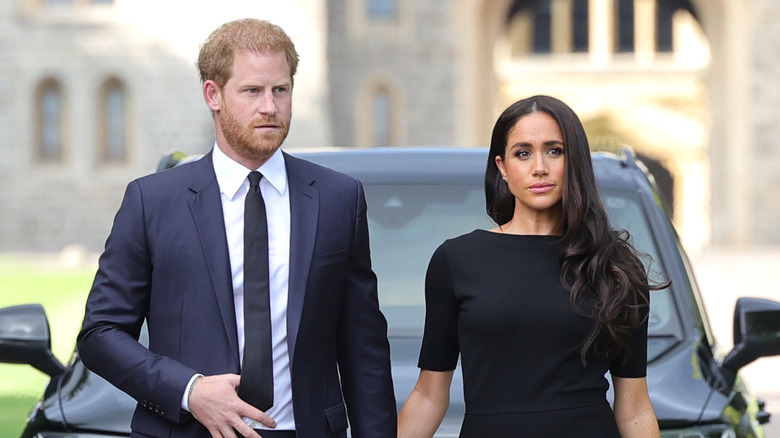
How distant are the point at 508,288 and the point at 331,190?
433 mm

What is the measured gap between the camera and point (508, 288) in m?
2.88

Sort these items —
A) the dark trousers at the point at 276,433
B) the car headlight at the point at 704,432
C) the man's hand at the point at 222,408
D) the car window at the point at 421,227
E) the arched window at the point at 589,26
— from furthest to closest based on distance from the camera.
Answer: the arched window at the point at 589,26 → the car window at the point at 421,227 → the car headlight at the point at 704,432 → the dark trousers at the point at 276,433 → the man's hand at the point at 222,408

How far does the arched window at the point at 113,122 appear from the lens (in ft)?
104

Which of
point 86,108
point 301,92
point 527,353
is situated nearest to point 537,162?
point 527,353

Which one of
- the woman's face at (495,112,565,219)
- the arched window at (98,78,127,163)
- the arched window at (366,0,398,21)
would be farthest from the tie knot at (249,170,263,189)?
the arched window at (366,0,398,21)

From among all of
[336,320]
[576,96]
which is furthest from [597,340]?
[576,96]

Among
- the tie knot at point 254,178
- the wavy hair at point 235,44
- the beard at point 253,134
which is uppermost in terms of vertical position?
the wavy hair at point 235,44

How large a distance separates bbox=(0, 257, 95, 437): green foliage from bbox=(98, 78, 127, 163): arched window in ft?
12.7

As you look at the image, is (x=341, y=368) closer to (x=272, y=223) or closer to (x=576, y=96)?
(x=272, y=223)

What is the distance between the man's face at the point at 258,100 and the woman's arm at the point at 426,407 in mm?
662

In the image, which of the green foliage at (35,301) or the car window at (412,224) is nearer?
the car window at (412,224)

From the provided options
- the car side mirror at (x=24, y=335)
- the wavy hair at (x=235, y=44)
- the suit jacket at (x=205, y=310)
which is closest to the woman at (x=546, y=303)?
the suit jacket at (x=205, y=310)

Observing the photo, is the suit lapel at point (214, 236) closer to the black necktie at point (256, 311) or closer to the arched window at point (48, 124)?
the black necktie at point (256, 311)

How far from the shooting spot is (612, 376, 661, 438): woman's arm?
9.62 feet
